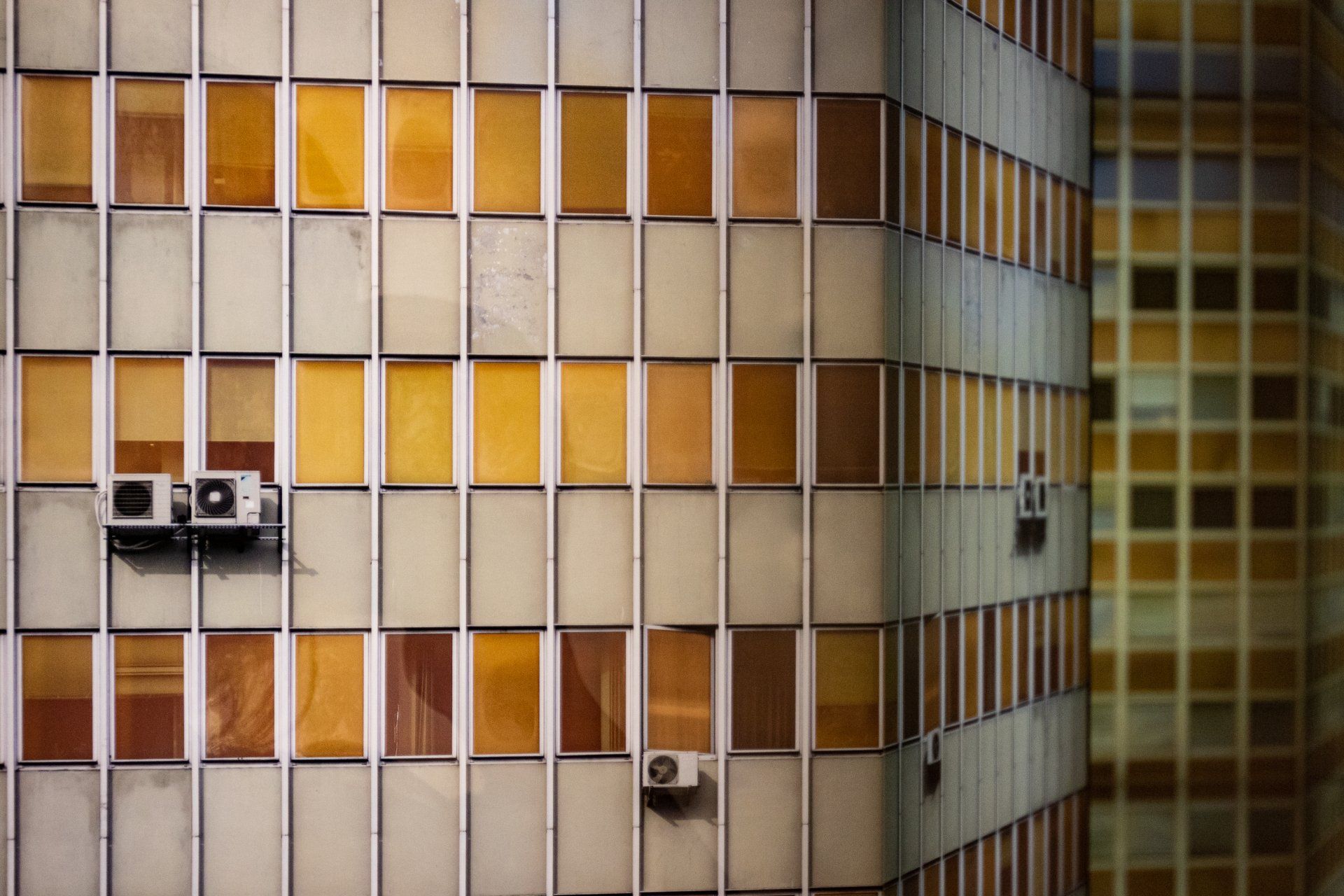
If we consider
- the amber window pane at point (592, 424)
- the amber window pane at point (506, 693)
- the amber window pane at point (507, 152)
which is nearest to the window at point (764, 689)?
the amber window pane at point (506, 693)

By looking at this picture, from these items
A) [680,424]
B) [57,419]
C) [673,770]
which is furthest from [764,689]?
[57,419]

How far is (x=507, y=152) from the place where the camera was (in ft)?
39.7

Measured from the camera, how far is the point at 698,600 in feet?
40.2

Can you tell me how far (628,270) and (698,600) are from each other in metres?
4.09

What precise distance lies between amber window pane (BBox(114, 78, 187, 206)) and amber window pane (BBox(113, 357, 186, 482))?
6.34 ft

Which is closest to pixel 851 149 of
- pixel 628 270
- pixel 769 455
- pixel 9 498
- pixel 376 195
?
pixel 628 270

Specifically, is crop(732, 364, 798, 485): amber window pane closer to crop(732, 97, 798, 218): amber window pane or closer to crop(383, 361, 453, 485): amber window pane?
crop(732, 97, 798, 218): amber window pane

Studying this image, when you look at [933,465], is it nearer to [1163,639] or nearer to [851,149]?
[851,149]

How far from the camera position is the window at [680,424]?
40.2ft

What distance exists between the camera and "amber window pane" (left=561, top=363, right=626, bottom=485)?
12148 mm

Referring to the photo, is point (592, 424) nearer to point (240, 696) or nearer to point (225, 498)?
point (225, 498)

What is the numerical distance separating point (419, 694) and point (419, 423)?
3.26m

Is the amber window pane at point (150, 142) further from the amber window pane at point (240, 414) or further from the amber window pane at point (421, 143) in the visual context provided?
the amber window pane at point (421, 143)

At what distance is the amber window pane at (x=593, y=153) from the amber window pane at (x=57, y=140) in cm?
554
